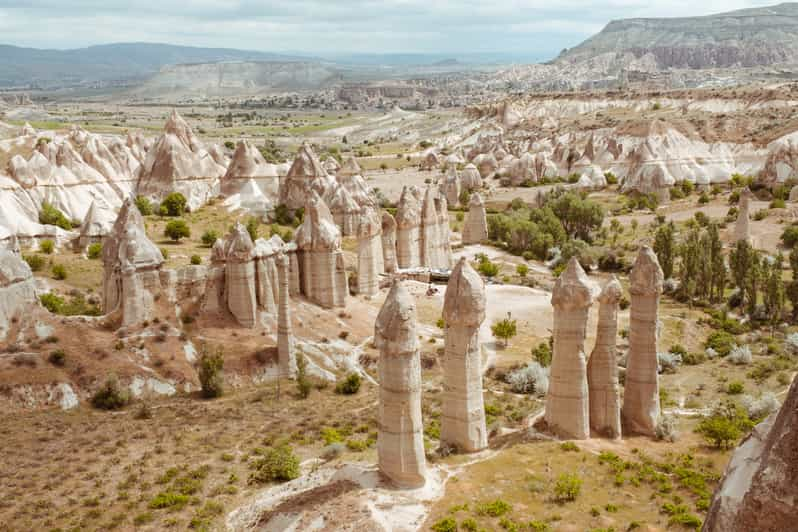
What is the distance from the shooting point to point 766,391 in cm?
3170

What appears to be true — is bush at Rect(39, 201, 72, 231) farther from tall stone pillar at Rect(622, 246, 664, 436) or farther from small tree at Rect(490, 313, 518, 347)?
tall stone pillar at Rect(622, 246, 664, 436)

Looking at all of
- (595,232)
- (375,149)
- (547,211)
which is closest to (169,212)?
(547,211)

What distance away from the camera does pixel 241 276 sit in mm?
33812

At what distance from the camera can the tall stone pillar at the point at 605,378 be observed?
75.2 feet

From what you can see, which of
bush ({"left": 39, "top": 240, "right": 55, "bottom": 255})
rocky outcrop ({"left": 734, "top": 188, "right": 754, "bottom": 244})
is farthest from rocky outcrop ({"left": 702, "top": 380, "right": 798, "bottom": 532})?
rocky outcrop ({"left": 734, "top": 188, "right": 754, "bottom": 244})

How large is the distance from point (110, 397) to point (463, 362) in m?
15.5

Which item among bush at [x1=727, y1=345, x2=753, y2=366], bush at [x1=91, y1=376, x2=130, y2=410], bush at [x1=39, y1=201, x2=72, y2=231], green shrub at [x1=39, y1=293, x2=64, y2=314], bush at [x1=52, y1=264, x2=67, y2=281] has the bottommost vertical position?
bush at [x1=727, y1=345, x2=753, y2=366]

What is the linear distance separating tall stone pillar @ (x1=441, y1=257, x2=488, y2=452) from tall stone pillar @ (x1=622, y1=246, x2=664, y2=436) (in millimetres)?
Answer: 5895

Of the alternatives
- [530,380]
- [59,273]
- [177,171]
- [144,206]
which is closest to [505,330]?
[530,380]

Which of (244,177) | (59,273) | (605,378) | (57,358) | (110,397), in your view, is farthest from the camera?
(244,177)

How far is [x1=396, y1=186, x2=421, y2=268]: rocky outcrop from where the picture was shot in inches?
1847

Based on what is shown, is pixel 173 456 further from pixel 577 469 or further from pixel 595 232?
pixel 595 232

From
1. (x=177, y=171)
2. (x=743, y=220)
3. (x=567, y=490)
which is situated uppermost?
(x=177, y=171)

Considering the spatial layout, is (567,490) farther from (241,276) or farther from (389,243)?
(389,243)
